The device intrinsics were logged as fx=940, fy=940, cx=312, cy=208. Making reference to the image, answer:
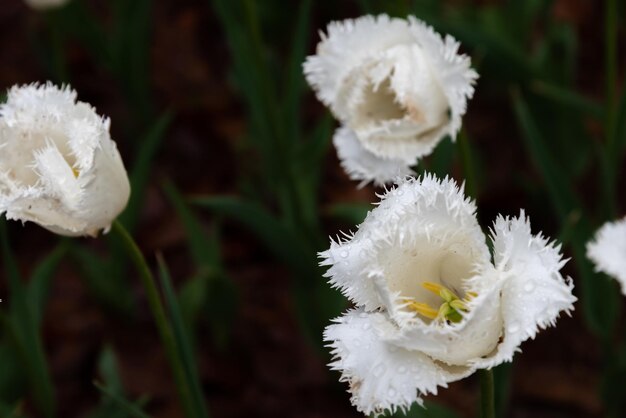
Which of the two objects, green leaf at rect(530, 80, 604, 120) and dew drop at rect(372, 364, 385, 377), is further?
green leaf at rect(530, 80, 604, 120)

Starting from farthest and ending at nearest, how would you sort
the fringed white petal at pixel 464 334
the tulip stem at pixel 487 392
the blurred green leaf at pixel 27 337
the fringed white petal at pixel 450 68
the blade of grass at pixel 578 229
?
the blade of grass at pixel 578 229 → the blurred green leaf at pixel 27 337 → the fringed white petal at pixel 450 68 → the tulip stem at pixel 487 392 → the fringed white petal at pixel 464 334

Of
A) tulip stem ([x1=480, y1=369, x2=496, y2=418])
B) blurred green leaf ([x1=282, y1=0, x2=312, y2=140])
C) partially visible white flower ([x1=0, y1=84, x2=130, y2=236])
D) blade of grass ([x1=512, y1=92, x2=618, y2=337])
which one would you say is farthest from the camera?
blurred green leaf ([x1=282, y1=0, x2=312, y2=140])

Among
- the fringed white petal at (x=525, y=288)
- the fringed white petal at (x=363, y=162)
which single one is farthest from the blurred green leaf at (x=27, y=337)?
the fringed white petal at (x=525, y=288)

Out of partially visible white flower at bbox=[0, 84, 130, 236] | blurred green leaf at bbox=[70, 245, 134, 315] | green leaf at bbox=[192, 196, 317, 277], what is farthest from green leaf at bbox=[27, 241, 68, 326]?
partially visible white flower at bbox=[0, 84, 130, 236]

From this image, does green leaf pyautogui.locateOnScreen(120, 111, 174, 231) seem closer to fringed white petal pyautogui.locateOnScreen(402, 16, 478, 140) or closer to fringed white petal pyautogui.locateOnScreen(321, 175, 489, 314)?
fringed white petal pyautogui.locateOnScreen(402, 16, 478, 140)

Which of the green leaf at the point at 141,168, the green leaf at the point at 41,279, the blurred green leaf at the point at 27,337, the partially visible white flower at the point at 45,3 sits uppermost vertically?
the partially visible white flower at the point at 45,3

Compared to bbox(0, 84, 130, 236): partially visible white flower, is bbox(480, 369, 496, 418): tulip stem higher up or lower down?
lower down

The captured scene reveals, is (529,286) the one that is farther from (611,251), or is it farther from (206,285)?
(206,285)

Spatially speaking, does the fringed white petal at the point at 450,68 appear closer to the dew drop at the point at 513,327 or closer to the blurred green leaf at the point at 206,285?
the dew drop at the point at 513,327
